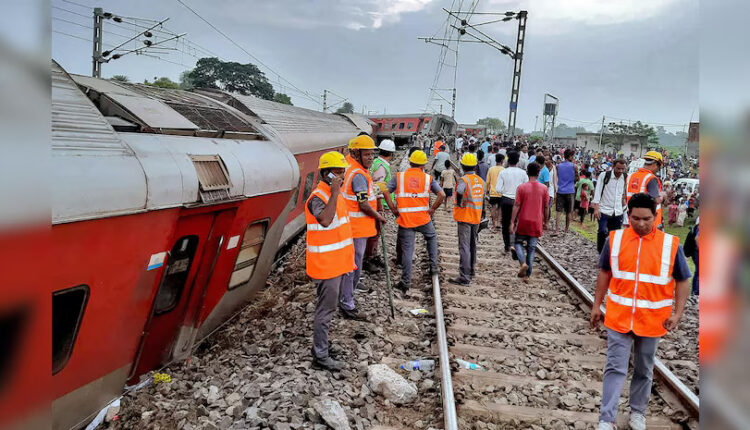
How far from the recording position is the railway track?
162 inches

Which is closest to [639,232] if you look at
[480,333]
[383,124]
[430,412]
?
[430,412]

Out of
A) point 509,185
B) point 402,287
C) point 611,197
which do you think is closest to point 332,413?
point 402,287

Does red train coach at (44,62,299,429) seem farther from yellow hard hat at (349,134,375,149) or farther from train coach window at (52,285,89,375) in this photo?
yellow hard hat at (349,134,375,149)

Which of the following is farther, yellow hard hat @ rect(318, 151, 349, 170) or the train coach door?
yellow hard hat @ rect(318, 151, 349, 170)

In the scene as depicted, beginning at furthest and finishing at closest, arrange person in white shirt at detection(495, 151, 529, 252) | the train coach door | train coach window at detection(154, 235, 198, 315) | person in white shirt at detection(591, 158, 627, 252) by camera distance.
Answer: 1. person in white shirt at detection(495, 151, 529, 252)
2. person in white shirt at detection(591, 158, 627, 252)
3. train coach window at detection(154, 235, 198, 315)
4. the train coach door

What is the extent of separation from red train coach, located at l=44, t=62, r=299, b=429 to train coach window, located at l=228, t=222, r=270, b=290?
20 mm

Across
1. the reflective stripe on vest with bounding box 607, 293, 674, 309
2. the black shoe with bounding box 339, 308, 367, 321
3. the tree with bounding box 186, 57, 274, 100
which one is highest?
the tree with bounding box 186, 57, 274, 100

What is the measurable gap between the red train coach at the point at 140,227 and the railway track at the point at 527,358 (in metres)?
2.35

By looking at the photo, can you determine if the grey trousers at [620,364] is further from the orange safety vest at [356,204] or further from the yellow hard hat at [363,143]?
the yellow hard hat at [363,143]

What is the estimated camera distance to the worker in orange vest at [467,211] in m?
7.30

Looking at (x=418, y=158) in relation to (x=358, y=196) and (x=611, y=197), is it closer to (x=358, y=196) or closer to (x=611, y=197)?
(x=358, y=196)

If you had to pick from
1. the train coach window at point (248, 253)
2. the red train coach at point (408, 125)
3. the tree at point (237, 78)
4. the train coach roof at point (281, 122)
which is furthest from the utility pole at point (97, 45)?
the tree at point (237, 78)

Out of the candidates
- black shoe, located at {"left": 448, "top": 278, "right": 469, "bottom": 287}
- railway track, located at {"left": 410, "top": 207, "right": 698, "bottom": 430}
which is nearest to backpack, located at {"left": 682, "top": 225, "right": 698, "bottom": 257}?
railway track, located at {"left": 410, "top": 207, "right": 698, "bottom": 430}
